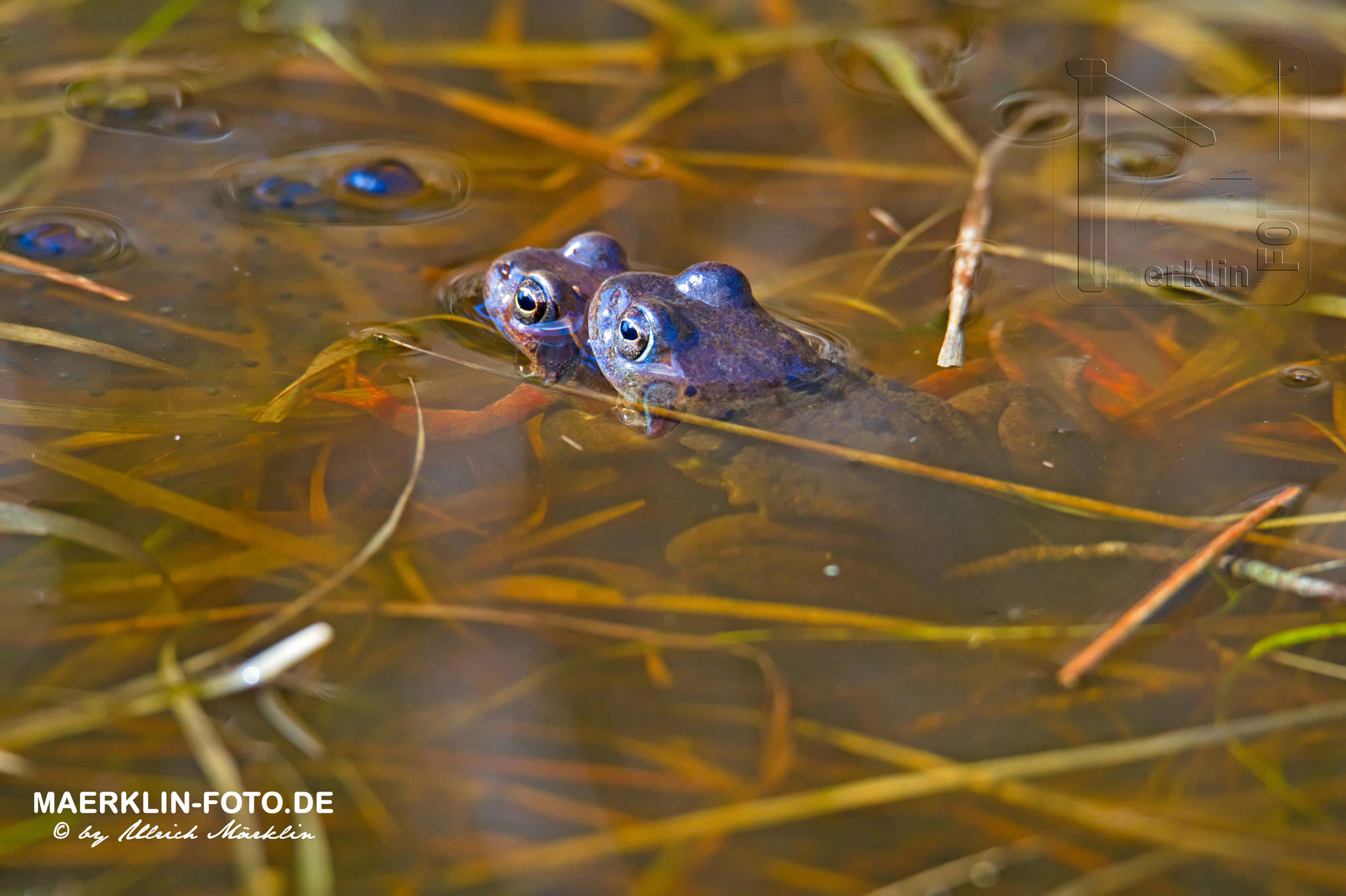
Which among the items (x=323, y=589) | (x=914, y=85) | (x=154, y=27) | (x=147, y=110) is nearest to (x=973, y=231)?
(x=914, y=85)

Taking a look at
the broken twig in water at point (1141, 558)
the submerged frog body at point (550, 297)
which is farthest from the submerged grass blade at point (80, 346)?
the broken twig in water at point (1141, 558)

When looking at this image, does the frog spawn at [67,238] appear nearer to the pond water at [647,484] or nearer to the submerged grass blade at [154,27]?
the pond water at [647,484]

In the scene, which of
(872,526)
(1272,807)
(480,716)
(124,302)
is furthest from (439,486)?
(1272,807)

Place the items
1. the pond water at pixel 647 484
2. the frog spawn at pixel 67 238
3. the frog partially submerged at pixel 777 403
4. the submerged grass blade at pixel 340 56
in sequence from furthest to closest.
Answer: the submerged grass blade at pixel 340 56 → the frog spawn at pixel 67 238 → the frog partially submerged at pixel 777 403 → the pond water at pixel 647 484

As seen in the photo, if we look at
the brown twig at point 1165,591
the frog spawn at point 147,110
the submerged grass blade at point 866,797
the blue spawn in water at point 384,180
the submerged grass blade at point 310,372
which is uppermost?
the frog spawn at point 147,110

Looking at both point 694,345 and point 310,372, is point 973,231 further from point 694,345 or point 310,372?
point 310,372

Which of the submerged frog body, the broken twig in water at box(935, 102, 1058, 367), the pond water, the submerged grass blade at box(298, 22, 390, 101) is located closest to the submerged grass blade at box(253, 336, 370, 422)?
the pond water

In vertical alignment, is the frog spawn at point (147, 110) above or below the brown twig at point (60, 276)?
above
